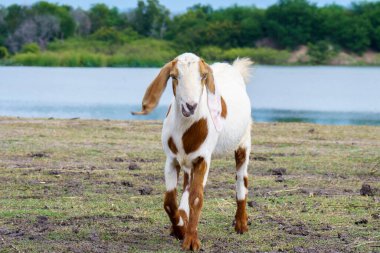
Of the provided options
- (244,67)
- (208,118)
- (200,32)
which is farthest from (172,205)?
(200,32)

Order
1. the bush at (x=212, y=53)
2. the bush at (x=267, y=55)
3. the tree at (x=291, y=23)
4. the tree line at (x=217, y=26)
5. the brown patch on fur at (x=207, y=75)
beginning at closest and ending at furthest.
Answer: the brown patch on fur at (x=207, y=75) < the bush at (x=212, y=53) < the bush at (x=267, y=55) < the tree line at (x=217, y=26) < the tree at (x=291, y=23)

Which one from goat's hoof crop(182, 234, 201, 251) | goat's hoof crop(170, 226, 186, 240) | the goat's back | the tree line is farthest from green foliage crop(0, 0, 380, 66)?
goat's hoof crop(182, 234, 201, 251)

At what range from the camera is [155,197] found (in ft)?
33.0

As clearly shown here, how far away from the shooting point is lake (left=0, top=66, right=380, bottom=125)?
29.5 m

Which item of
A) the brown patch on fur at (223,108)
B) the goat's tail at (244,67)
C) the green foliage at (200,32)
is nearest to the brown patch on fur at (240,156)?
the brown patch on fur at (223,108)

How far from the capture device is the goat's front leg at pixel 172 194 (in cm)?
783

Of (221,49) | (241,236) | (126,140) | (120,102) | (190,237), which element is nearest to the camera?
(190,237)

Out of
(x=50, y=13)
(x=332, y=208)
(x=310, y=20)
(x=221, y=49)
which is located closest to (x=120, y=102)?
(x=332, y=208)

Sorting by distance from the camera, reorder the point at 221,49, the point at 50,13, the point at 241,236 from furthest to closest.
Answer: the point at 50,13, the point at 221,49, the point at 241,236

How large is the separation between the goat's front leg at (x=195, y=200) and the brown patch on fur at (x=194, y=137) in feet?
0.35

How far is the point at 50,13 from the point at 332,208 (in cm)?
8216

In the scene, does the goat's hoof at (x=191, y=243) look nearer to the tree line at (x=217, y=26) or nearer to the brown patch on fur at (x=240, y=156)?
the brown patch on fur at (x=240, y=156)

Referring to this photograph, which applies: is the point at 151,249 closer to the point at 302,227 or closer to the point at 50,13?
the point at 302,227

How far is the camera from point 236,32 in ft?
246
